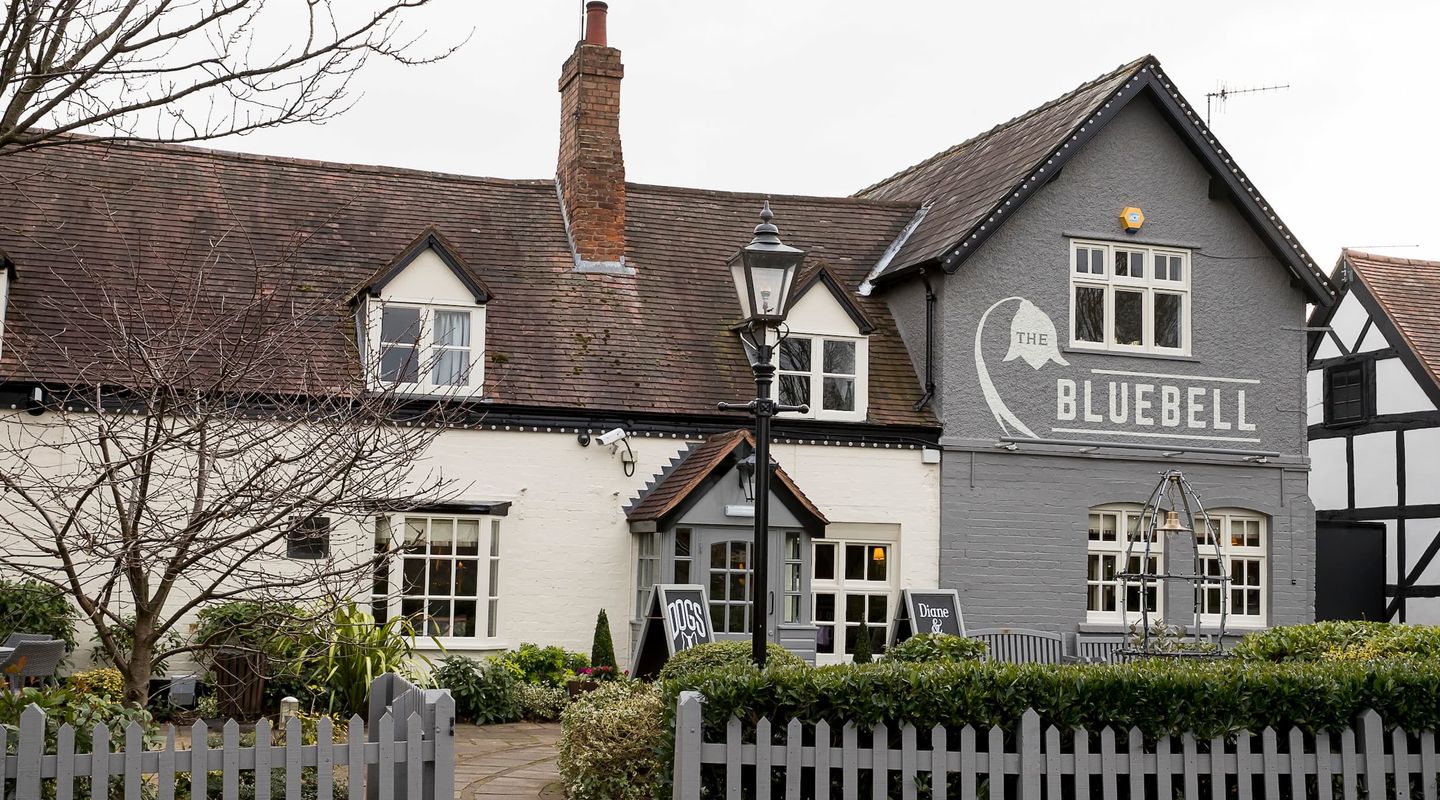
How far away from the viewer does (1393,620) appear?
2414 centimetres

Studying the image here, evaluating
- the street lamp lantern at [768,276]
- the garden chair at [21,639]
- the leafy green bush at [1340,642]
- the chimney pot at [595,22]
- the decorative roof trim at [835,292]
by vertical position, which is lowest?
the garden chair at [21,639]

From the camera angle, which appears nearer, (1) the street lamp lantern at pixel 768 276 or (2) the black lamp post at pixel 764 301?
(2) the black lamp post at pixel 764 301

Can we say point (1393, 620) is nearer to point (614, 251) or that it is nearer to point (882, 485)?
point (882, 485)

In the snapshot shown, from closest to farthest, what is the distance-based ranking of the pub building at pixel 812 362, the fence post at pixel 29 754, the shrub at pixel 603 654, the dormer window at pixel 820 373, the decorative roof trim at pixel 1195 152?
the fence post at pixel 29 754 → the shrub at pixel 603 654 → the pub building at pixel 812 362 → the dormer window at pixel 820 373 → the decorative roof trim at pixel 1195 152

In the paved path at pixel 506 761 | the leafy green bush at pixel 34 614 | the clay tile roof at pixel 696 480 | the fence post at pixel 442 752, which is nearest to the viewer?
the fence post at pixel 442 752

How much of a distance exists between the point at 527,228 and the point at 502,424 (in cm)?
362

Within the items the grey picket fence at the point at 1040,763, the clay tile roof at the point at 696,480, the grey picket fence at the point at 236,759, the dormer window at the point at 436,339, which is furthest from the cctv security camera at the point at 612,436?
the grey picket fence at the point at 236,759

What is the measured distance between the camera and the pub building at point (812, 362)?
18422mm

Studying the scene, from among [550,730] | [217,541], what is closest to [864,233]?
[550,730]

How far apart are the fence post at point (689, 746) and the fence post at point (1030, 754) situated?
5.92 ft

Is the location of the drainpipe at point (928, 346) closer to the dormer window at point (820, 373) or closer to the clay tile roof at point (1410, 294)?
the dormer window at point (820, 373)

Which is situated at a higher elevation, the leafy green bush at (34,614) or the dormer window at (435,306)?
the dormer window at (435,306)

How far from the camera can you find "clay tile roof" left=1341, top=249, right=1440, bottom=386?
78.2 ft

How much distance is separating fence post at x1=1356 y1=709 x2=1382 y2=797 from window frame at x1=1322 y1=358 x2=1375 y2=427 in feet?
55.8
